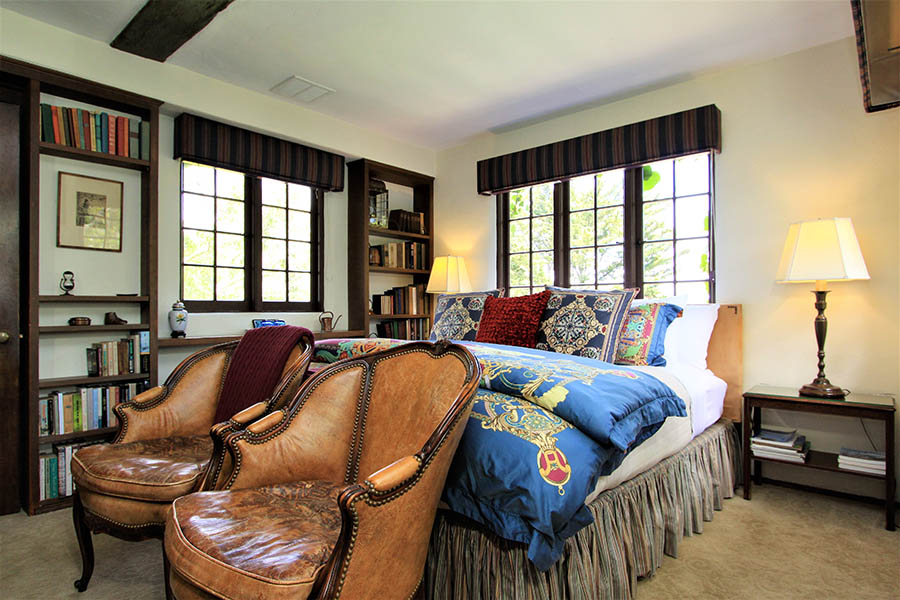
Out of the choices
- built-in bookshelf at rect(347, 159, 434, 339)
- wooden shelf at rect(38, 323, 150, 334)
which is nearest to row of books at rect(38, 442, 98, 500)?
wooden shelf at rect(38, 323, 150, 334)

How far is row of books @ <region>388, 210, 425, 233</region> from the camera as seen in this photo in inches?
187

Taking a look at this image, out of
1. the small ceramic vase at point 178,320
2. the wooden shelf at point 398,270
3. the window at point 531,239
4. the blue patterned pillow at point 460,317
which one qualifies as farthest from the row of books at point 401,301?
the small ceramic vase at point 178,320

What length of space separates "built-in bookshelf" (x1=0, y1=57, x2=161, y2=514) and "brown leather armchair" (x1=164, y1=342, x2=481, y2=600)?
1812 mm

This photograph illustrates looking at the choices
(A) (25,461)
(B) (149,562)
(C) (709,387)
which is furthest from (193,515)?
(C) (709,387)

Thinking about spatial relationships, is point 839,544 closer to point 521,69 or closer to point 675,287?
point 675,287

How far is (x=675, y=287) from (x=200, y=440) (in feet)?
10.2

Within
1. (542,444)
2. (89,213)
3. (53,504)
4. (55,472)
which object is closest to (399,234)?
(89,213)

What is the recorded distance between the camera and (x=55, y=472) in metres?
2.74

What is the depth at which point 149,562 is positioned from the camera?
2.16 metres

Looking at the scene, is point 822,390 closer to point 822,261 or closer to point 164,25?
point 822,261

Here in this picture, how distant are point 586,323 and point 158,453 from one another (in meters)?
2.10

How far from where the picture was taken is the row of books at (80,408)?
8.98 feet

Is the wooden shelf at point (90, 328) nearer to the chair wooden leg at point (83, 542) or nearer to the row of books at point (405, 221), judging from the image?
the chair wooden leg at point (83, 542)

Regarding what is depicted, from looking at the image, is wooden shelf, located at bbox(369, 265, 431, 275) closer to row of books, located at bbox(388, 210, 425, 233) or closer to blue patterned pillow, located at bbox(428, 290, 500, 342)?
row of books, located at bbox(388, 210, 425, 233)
